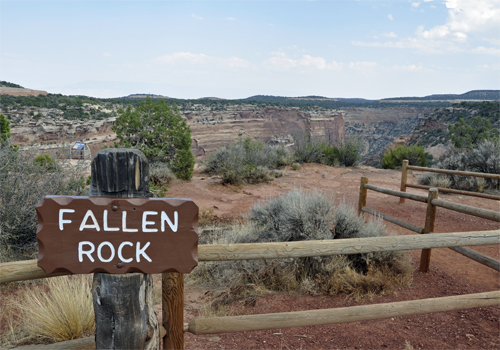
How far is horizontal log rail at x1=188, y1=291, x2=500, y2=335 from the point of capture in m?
2.06

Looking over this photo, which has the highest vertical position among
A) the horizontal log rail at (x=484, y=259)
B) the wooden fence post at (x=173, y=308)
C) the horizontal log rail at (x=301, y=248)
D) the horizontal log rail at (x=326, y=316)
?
the horizontal log rail at (x=301, y=248)

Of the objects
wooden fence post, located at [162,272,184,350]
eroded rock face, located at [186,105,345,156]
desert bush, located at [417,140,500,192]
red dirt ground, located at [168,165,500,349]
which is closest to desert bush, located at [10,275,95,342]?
red dirt ground, located at [168,165,500,349]

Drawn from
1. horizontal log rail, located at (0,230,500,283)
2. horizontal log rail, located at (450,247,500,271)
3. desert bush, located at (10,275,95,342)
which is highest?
horizontal log rail, located at (0,230,500,283)

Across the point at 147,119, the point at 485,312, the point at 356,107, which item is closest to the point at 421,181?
the point at 485,312

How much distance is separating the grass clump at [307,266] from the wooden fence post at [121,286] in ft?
8.08

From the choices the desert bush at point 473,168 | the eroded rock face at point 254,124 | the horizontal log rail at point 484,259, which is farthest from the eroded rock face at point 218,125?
the horizontal log rail at point 484,259

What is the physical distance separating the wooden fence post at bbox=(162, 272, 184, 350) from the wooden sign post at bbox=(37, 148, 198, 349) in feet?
1.38

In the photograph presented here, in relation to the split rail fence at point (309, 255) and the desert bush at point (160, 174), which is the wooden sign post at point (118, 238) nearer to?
the split rail fence at point (309, 255)

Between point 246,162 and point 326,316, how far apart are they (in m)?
11.0

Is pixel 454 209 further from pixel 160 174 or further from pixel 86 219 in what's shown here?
pixel 160 174

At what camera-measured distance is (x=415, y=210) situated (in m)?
7.98

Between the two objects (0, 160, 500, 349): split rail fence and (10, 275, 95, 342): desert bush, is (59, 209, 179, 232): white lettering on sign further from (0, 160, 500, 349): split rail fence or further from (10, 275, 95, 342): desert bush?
(10, 275, 95, 342): desert bush

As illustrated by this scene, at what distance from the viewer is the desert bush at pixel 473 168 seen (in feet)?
32.7

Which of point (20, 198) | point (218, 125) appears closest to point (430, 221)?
point (20, 198)
